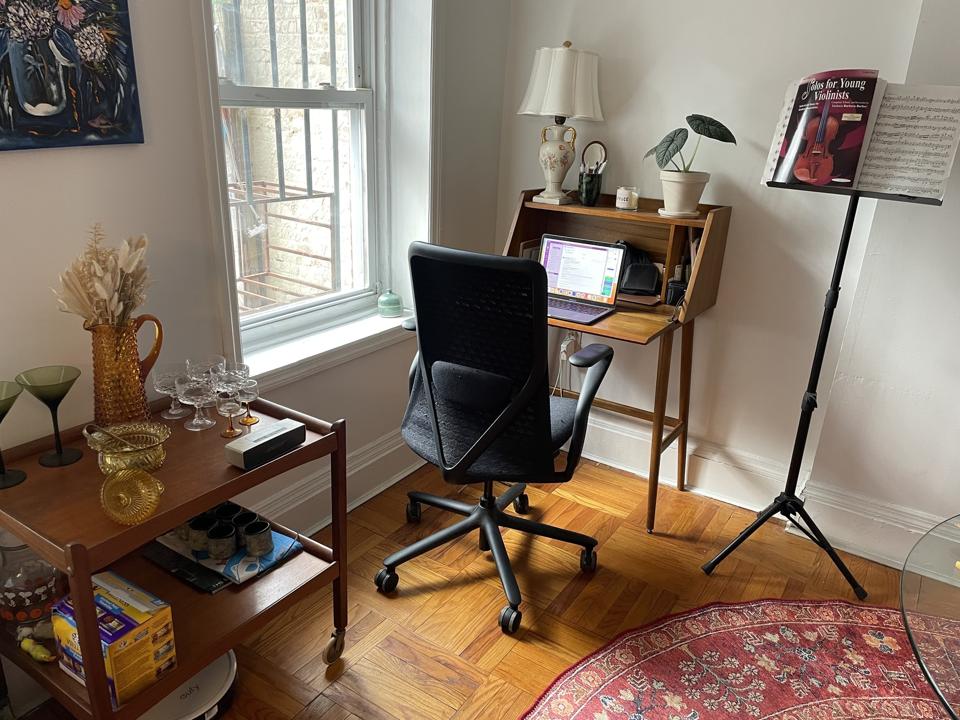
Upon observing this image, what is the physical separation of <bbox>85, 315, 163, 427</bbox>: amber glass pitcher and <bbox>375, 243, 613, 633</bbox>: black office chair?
686mm

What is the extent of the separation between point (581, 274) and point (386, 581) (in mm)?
1227

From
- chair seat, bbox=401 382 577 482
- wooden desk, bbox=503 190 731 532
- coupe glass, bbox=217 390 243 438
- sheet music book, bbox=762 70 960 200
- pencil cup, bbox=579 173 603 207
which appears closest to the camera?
coupe glass, bbox=217 390 243 438

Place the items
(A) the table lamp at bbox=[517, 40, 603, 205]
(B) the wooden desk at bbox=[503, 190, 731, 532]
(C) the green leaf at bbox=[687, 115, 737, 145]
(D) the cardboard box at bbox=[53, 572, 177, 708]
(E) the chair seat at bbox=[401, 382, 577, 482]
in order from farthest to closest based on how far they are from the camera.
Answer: (A) the table lamp at bbox=[517, 40, 603, 205] < (B) the wooden desk at bbox=[503, 190, 731, 532] < (C) the green leaf at bbox=[687, 115, 737, 145] < (E) the chair seat at bbox=[401, 382, 577, 482] < (D) the cardboard box at bbox=[53, 572, 177, 708]

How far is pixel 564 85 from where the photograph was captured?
2439mm

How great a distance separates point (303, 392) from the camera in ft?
7.42

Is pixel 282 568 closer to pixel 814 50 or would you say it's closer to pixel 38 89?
pixel 38 89

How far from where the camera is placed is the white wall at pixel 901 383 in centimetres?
210

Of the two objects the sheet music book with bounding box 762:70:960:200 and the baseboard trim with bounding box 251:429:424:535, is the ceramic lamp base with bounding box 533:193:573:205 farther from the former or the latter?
the baseboard trim with bounding box 251:429:424:535

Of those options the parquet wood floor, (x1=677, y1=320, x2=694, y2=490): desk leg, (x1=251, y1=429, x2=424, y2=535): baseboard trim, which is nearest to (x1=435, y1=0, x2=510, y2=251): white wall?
(x1=251, y1=429, x2=424, y2=535): baseboard trim

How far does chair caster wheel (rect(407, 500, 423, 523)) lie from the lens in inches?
97.7

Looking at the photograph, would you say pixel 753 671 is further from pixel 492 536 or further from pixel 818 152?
pixel 818 152

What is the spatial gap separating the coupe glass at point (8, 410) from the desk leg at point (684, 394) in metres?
1.98

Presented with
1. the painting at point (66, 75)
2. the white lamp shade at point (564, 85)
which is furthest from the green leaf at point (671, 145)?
the painting at point (66, 75)

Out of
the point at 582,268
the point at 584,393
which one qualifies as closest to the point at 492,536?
the point at 584,393
